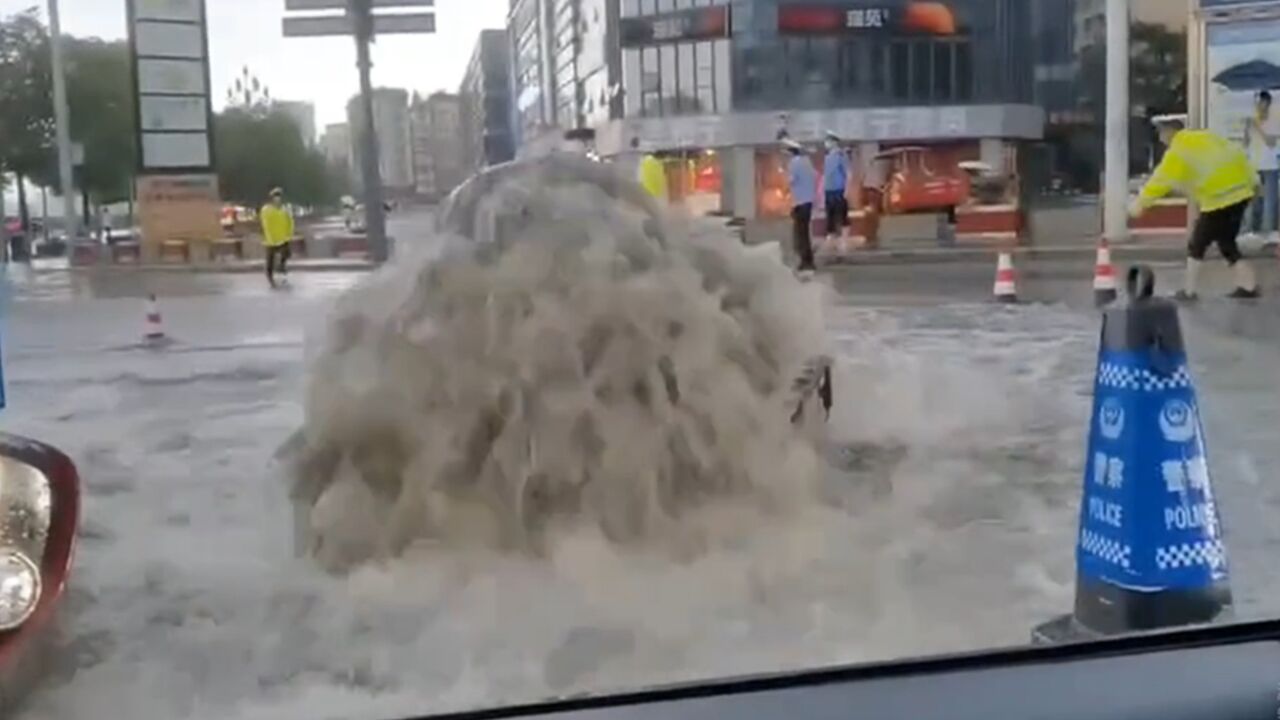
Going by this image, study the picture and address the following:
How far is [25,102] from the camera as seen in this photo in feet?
5.61

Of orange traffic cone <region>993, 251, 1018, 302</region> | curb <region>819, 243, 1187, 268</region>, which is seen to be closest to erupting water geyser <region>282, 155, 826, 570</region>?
curb <region>819, 243, 1187, 268</region>

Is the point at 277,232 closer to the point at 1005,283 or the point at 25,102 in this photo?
the point at 25,102

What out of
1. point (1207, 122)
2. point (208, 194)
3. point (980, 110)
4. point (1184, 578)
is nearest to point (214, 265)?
point (208, 194)

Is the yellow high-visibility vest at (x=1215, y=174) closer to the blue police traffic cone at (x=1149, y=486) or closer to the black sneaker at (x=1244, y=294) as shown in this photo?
the black sneaker at (x=1244, y=294)

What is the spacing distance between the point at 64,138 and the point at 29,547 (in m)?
0.49

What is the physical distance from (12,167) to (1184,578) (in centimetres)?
146

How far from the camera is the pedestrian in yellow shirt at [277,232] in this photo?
67.9 inches

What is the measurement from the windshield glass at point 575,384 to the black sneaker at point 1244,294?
8.54ft

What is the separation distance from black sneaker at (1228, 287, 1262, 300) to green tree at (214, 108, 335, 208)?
4722 millimetres

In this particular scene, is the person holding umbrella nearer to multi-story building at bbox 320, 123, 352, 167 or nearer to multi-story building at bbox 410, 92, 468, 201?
multi-story building at bbox 410, 92, 468, 201

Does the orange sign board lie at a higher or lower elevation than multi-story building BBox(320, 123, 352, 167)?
lower

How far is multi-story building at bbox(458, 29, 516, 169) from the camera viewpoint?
5.55 ft

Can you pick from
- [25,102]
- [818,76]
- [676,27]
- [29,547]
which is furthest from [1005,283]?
[29,547]

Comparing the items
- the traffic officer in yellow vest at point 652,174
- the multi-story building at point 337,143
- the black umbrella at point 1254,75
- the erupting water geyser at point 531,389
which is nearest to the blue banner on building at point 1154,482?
the traffic officer in yellow vest at point 652,174
